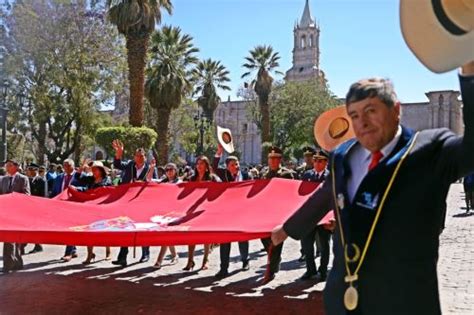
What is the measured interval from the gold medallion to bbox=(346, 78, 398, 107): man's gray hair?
2.66 ft

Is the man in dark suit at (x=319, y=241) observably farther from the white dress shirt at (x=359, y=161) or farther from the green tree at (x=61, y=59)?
the green tree at (x=61, y=59)

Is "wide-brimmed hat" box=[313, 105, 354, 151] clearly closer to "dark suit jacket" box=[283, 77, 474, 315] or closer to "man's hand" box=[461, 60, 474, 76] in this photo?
"dark suit jacket" box=[283, 77, 474, 315]

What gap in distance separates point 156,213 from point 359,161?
5219 millimetres

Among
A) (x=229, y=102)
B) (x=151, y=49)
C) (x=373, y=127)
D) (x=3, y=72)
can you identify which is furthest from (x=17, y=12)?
(x=229, y=102)

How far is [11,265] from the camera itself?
31.7 ft

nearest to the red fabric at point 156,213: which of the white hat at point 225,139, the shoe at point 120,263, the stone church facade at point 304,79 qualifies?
the shoe at point 120,263

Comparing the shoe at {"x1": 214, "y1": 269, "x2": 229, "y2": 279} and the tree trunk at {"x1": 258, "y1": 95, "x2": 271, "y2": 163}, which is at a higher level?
the tree trunk at {"x1": 258, "y1": 95, "x2": 271, "y2": 163}

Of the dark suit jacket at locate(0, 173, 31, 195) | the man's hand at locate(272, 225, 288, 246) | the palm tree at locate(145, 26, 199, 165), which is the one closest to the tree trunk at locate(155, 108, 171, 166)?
the palm tree at locate(145, 26, 199, 165)

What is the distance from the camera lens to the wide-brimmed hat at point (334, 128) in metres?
6.16

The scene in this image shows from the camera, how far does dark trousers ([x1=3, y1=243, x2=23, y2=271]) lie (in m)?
9.59

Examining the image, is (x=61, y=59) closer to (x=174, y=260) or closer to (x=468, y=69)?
(x=174, y=260)

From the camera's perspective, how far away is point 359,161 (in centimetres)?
265

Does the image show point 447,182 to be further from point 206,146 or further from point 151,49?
point 206,146

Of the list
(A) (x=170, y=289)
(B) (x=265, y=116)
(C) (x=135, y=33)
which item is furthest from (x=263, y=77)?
(A) (x=170, y=289)
